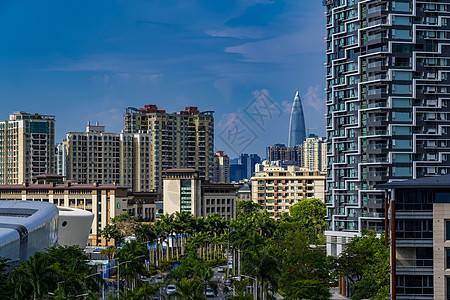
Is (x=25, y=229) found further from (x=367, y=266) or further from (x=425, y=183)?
(x=425, y=183)

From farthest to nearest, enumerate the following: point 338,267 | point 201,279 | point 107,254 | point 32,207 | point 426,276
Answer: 1. point 107,254
2. point 32,207
3. point 338,267
4. point 201,279
5. point 426,276

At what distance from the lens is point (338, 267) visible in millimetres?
133875

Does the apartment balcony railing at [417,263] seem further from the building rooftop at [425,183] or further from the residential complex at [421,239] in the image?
the building rooftop at [425,183]

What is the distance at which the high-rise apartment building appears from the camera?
491 feet

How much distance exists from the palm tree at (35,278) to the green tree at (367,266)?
141 ft

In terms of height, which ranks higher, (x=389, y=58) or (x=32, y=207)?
(x=389, y=58)

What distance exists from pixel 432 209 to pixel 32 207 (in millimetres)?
98370

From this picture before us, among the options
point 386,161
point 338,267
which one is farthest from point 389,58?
point 338,267

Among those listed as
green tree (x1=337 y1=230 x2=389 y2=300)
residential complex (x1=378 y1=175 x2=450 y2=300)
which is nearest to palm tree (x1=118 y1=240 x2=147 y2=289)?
green tree (x1=337 y1=230 x2=389 y2=300)

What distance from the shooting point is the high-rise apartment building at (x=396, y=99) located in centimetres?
14975

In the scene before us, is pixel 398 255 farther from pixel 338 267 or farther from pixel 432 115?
pixel 432 115

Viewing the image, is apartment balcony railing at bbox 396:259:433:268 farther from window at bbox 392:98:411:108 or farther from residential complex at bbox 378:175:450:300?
window at bbox 392:98:411:108

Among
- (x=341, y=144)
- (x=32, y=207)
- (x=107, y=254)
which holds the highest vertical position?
(x=341, y=144)

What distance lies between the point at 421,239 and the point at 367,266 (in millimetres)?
30850
